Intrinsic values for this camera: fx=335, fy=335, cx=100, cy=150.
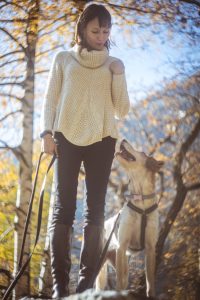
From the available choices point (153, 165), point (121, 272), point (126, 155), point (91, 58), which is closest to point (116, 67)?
point (91, 58)

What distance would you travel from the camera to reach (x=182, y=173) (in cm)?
493

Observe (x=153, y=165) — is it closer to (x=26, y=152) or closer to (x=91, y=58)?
(x=26, y=152)

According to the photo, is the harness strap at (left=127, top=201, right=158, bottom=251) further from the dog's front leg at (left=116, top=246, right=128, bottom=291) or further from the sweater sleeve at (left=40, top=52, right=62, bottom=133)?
the sweater sleeve at (left=40, top=52, right=62, bottom=133)

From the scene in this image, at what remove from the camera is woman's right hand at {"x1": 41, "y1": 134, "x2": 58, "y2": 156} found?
1896mm

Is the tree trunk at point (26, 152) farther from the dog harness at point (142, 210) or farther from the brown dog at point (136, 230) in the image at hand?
the dog harness at point (142, 210)

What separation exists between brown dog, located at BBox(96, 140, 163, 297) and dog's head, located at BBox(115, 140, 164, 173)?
0.03 ft

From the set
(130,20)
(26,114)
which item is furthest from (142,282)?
(130,20)

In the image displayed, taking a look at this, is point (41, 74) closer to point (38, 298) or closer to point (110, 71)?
point (110, 71)

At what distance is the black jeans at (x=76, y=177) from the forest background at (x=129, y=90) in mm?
526

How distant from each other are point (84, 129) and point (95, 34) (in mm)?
619

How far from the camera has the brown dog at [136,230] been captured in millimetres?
2839

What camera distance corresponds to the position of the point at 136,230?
2980 millimetres

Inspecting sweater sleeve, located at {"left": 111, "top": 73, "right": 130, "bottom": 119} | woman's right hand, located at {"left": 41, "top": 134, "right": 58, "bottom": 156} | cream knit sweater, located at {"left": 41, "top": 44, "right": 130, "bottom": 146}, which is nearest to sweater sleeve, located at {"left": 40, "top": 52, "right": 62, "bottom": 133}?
cream knit sweater, located at {"left": 41, "top": 44, "right": 130, "bottom": 146}

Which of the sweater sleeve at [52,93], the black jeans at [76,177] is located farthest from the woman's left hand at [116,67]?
the black jeans at [76,177]
